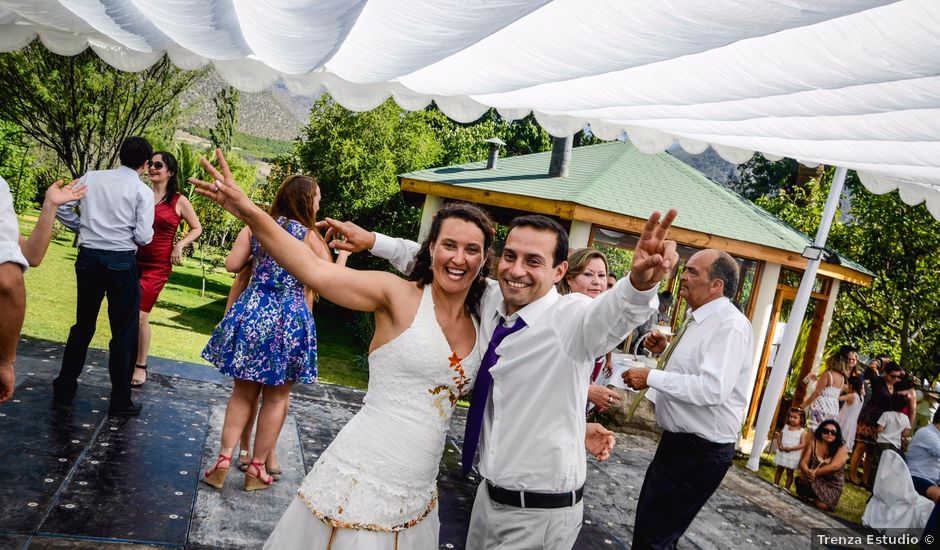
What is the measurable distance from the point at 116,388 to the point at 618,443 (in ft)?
18.5

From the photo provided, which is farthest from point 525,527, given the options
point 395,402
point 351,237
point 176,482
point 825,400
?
point 825,400

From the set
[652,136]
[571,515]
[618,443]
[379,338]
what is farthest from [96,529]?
[618,443]

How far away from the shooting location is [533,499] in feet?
7.73

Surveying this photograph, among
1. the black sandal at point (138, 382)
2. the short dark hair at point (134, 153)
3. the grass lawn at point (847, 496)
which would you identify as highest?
the short dark hair at point (134, 153)

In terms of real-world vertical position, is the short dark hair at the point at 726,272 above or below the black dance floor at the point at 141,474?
above

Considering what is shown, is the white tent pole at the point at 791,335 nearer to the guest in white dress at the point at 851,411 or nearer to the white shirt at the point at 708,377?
the guest in white dress at the point at 851,411

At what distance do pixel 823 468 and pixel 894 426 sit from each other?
2.35 metres

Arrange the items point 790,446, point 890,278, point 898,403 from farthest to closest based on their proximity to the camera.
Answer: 1. point 890,278
2. point 898,403
3. point 790,446

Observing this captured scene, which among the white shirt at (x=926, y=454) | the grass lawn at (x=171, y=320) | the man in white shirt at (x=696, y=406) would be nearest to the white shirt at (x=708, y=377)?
the man in white shirt at (x=696, y=406)

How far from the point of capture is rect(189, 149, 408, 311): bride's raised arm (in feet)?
6.59

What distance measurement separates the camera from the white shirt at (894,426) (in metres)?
9.66

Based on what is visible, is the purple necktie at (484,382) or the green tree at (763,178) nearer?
the purple necktie at (484,382)

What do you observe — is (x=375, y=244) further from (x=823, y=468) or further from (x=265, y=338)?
(x=823, y=468)

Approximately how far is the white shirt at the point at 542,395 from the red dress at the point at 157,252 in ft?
13.8
